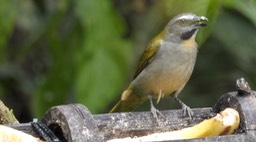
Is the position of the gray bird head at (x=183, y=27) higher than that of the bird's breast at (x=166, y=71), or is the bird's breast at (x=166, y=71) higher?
the gray bird head at (x=183, y=27)

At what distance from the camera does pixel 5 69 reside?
8.46m

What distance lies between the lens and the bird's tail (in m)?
6.13

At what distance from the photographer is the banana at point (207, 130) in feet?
12.4

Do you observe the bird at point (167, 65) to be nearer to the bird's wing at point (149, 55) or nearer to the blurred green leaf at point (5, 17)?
the bird's wing at point (149, 55)

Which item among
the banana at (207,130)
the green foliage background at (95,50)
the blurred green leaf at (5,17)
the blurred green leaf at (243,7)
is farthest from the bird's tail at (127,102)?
the banana at (207,130)

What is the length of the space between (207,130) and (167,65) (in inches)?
99.6

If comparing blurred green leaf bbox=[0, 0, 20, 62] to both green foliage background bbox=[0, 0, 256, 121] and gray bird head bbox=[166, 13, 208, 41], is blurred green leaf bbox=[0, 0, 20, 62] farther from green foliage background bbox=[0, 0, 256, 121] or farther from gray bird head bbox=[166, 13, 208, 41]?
gray bird head bbox=[166, 13, 208, 41]

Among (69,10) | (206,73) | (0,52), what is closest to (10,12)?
(0,52)

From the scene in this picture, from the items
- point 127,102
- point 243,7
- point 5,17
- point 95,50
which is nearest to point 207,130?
point 127,102

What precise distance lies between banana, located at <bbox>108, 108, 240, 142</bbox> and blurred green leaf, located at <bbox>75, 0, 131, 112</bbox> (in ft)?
9.00

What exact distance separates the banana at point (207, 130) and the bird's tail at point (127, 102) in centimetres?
224

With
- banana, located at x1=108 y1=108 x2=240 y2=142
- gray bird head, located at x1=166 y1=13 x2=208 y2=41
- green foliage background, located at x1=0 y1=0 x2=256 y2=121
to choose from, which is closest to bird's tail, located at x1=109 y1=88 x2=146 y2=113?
green foliage background, located at x1=0 y1=0 x2=256 y2=121

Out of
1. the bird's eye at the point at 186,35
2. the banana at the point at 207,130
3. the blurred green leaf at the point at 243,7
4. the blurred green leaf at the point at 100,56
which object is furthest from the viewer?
the blurred green leaf at the point at 243,7

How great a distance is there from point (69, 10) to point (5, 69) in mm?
1463
